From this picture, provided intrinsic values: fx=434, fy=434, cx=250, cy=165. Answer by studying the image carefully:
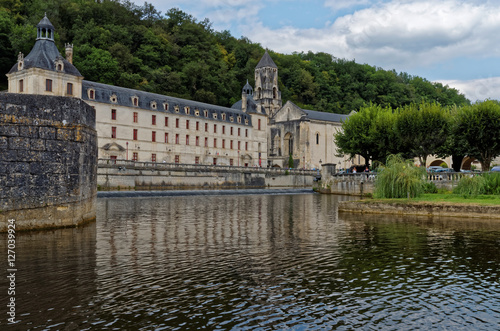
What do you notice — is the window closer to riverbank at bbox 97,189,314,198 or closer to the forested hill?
riverbank at bbox 97,189,314,198

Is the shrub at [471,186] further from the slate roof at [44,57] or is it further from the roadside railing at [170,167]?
the slate roof at [44,57]

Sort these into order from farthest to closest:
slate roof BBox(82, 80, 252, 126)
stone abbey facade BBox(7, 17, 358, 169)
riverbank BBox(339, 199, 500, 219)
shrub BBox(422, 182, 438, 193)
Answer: slate roof BBox(82, 80, 252, 126), stone abbey facade BBox(7, 17, 358, 169), shrub BBox(422, 182, 438, 193), riverbank BBox(339, 199, 500, 219)

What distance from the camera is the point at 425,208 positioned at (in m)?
24.5

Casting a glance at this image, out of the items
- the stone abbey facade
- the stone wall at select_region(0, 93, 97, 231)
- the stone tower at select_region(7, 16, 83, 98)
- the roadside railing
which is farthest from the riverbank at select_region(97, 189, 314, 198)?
the stone wall at select_region(0, 93, 97, 231)

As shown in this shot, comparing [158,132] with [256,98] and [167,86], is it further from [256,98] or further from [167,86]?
[256,98]

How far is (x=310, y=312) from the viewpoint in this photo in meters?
8.17

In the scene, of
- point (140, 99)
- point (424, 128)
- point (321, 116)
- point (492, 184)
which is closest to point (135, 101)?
point (140, 99)

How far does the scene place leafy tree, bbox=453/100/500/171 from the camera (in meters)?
40.1

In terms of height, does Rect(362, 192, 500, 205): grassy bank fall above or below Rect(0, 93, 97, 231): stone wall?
below

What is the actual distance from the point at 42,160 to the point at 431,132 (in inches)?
1563

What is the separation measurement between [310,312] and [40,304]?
509cm

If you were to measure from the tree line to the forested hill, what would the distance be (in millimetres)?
3949

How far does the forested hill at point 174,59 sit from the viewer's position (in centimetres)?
Answer: 7369

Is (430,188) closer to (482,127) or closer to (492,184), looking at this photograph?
(492,184)
